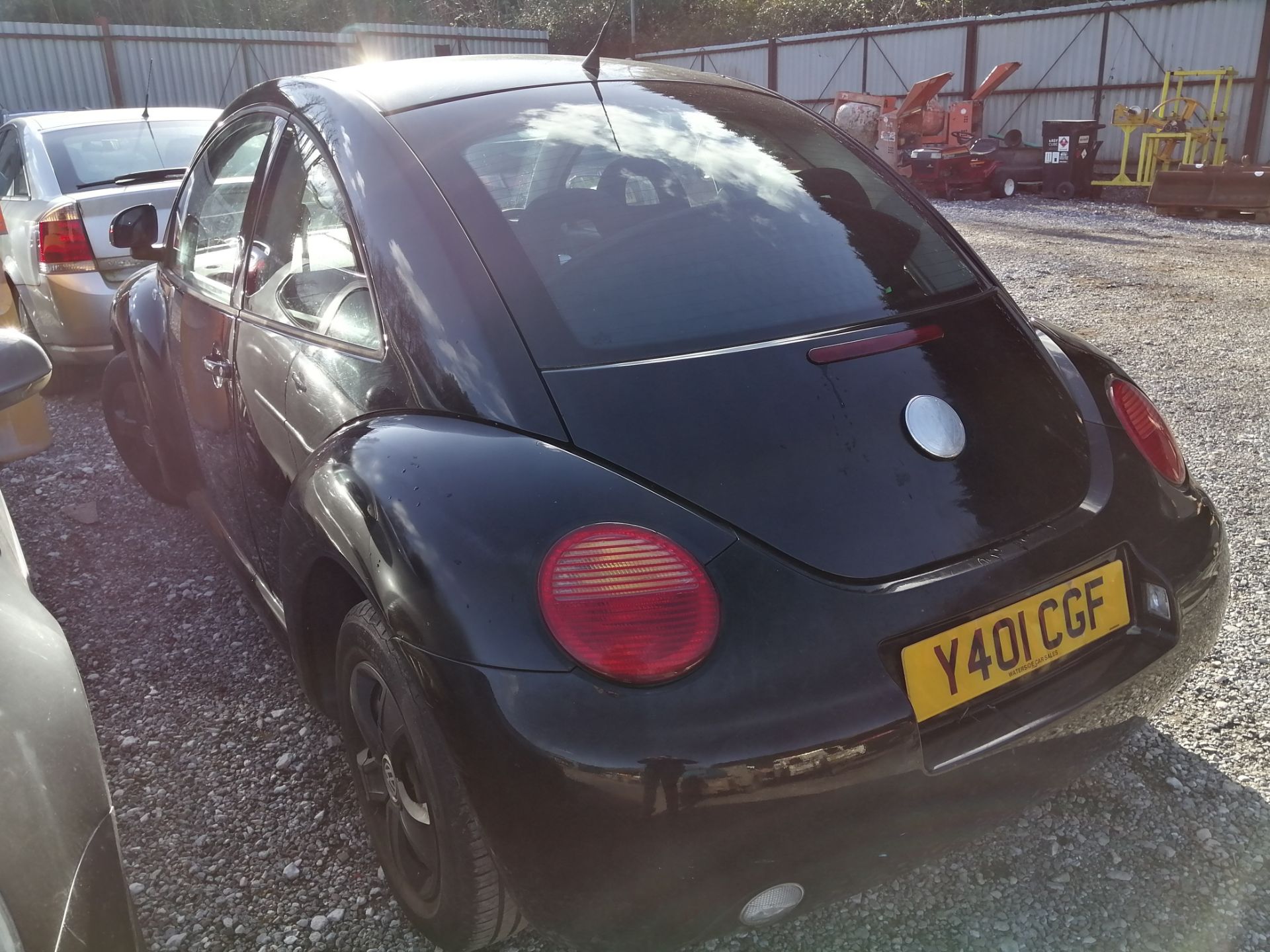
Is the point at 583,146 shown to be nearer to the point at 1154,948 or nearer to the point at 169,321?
the point at 169,321

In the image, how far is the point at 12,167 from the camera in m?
6.08

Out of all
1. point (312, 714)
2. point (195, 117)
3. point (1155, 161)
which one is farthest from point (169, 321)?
point (1155, 161)

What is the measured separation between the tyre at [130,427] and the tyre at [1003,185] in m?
14.6

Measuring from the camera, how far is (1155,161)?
15289mm

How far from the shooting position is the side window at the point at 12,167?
5801 mm

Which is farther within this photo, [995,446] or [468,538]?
[995,446]

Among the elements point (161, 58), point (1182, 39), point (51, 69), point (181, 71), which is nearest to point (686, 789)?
point (1182, 39)

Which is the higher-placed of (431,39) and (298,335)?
(431,39)

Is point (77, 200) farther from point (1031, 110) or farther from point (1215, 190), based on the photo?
point (1031, 110)

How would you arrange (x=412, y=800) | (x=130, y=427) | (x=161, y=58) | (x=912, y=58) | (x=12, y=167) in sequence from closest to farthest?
(x=412, y=800) < (x=130, y=427) < (x=12, y=167) < (x=161, y=58) < (x=912, y=58)

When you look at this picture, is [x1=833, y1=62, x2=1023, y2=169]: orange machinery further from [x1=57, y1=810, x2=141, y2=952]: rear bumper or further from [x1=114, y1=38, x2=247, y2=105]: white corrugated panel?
[x1=57, y1=810, x2=141, y2=952]: rear bumper

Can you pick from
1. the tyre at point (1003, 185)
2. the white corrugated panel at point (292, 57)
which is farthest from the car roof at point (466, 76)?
the white corrugated panel at point (292, 57)

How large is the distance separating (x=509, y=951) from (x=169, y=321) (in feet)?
7.18

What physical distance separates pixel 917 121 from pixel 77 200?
14472 mm
